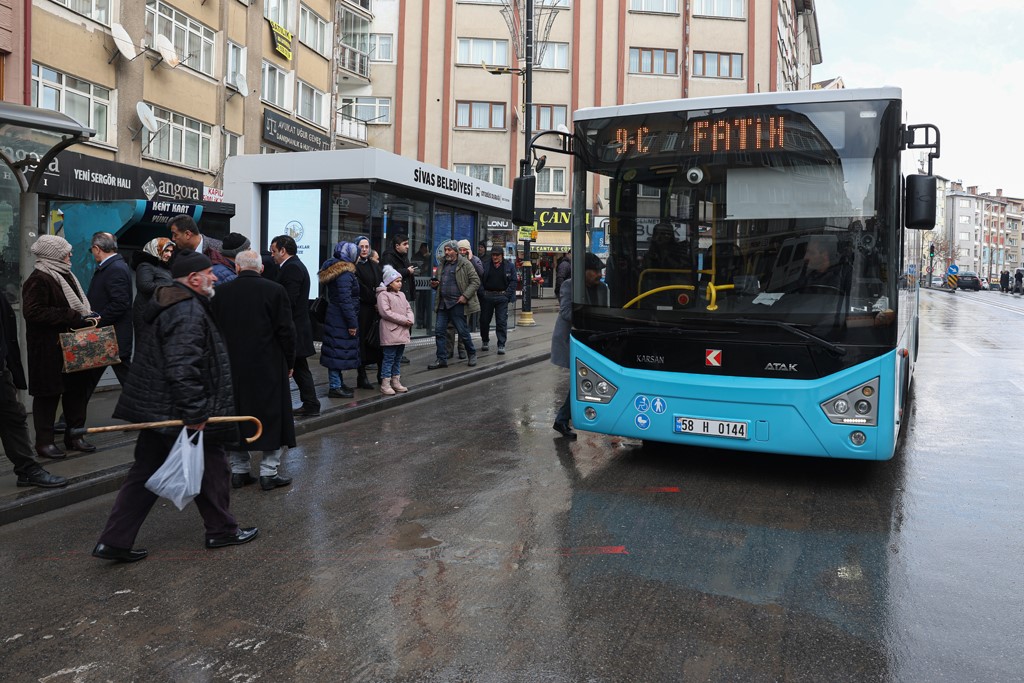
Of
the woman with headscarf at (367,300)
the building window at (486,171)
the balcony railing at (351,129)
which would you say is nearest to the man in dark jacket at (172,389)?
the woman with headscarf at (367,300)

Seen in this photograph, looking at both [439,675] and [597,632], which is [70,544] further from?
[597,632]

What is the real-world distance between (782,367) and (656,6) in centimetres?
4243

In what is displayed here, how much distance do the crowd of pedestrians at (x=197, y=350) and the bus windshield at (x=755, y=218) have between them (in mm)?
2620

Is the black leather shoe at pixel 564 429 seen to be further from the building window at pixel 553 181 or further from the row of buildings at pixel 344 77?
the building window at pixel 553 181

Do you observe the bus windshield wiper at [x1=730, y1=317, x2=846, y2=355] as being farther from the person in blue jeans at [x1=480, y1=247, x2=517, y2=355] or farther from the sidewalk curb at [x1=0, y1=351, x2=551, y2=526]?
the person in blue jeans at [x1=480, y1=247, x2=517, y2=355]

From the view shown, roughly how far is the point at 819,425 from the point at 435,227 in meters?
11.1

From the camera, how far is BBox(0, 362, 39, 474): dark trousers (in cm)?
566

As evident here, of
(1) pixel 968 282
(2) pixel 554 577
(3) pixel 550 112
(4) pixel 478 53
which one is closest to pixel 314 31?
(4) pixel 478 53

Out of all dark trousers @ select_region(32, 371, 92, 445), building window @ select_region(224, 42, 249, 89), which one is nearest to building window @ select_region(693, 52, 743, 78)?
building window @ select_region(224, 42, 249, 89)

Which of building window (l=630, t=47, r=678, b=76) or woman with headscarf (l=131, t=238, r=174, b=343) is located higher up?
building window (l=630, t=47, r=678, b=76)

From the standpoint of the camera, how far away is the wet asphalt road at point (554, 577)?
137 inches

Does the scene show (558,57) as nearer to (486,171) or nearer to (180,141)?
(486,171)

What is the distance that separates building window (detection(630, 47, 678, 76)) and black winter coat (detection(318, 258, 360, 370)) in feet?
124

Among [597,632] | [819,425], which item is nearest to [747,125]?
[819,425]
